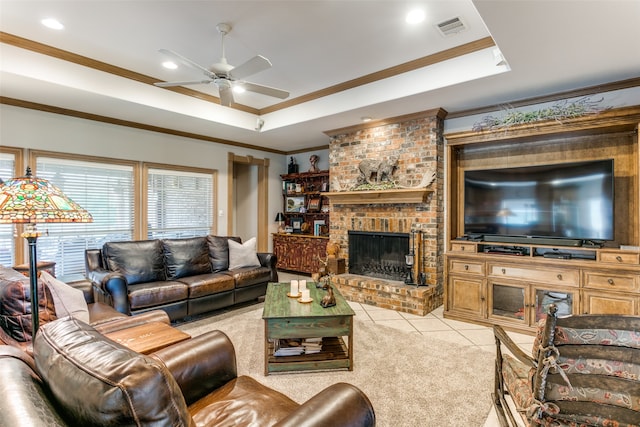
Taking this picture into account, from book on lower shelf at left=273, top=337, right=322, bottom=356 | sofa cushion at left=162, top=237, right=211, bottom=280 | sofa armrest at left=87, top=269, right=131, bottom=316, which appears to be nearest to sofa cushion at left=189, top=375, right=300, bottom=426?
book on lower shelf at left=273, top=337, right=322, bottom=356

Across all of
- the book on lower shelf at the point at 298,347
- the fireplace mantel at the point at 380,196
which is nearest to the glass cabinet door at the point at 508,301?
the fireplace mantel at the point at 380,196

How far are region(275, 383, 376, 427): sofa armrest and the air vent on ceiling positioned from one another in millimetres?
2947

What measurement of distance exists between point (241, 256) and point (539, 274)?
372 centimetres

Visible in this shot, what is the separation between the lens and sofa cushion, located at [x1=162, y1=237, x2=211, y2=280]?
13.6 feet

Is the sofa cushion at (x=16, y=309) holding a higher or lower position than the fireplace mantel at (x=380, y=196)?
lower

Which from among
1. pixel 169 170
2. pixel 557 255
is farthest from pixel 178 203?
pixel 557 255

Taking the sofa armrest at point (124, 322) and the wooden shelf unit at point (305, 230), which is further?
the wooden shelf unit at point (305, 230)

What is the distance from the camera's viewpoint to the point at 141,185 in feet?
16.4

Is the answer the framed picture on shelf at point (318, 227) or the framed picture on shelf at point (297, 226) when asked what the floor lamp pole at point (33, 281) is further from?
the framed picture on shelf at point (297, 226)

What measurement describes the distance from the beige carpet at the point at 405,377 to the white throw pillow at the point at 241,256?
1.22 m

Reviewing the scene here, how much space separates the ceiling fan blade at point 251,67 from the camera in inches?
99.7

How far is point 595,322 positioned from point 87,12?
4.00 metres

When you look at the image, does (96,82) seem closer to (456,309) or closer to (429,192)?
(429,192)

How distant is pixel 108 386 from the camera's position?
2.58ft
